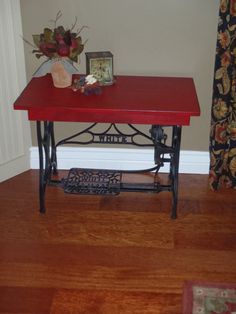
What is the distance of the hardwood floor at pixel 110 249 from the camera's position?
2.12 metres

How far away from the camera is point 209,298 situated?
2.12 m

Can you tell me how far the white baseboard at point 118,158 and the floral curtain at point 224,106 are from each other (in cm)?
19

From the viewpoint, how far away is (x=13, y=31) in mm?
2662

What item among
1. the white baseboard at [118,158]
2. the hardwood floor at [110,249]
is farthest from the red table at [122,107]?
the white baseboard at [118,158]

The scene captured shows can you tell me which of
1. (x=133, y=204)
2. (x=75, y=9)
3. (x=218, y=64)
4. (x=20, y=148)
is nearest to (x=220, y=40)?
(x=218, y=64)

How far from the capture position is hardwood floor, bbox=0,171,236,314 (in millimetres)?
2125

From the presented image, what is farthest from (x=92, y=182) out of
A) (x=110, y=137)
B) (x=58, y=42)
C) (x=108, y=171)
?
(x=58, y=42)

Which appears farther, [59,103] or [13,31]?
[13,31]

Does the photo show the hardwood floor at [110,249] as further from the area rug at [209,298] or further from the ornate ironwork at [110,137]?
the ornate ironwork at [110,137]

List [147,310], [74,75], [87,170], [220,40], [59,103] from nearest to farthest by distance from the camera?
1. [147,310]
2. [59,103]
3. [220,40]
4. [74,75]
5. [87,170]

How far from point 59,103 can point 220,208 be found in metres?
1.11

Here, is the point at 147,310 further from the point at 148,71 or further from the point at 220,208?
the point at 148,71

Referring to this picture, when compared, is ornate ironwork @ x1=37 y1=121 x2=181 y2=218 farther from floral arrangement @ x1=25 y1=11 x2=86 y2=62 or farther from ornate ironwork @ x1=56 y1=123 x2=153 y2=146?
floral arrangement @ x1=25 y1=11 x2=86 y2=62

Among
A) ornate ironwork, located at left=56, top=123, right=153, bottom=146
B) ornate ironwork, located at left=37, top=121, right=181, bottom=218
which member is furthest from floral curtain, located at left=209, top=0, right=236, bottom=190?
ornate ironwork, located at left=56, top=123, right=153, bottom=146
